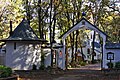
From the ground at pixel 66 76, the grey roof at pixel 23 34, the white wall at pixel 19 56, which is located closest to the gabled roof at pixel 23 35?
the grey roof at pixel 23 34

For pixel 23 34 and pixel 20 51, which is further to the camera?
pixel 23 34

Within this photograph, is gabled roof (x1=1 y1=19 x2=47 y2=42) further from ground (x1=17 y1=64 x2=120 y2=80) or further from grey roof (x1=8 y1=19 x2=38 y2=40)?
ground (x1=17 y1=64 x2=120 y2=80)

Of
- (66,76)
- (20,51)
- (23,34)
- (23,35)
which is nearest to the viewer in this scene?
(66,76)

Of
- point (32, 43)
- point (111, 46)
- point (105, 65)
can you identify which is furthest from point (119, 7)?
point (32, 43)

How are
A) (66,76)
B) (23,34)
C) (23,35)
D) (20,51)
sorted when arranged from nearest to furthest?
(66,76) < (20,51) < (23,35) < (23,34)

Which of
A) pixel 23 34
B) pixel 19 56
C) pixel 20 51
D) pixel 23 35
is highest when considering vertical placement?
pixel 23 34

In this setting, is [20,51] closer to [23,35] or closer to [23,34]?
[23,35]

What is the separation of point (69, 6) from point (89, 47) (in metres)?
48.9

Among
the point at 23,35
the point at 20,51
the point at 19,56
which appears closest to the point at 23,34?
the point at 23,35

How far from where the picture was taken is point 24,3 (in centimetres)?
3803

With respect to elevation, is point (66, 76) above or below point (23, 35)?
below

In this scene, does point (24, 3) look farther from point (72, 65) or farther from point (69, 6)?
point (72, 65)

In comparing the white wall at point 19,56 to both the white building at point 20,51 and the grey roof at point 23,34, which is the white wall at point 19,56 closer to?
the white building at point 20,51

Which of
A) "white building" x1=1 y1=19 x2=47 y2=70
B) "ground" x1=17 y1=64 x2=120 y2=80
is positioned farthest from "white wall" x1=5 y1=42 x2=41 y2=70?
"ground" x1=17 y1=64 x2=120 y2=80
